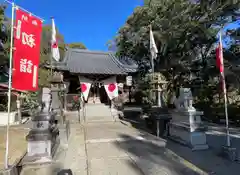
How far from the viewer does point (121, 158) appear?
14.4 ft

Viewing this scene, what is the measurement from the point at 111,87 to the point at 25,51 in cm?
985

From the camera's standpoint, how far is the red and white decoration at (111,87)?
1322cm

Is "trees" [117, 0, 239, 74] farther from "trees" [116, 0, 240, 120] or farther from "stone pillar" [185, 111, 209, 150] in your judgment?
"stone pillar" [185, 111, 209, 150]

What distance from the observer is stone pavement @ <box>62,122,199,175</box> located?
12.1 ft

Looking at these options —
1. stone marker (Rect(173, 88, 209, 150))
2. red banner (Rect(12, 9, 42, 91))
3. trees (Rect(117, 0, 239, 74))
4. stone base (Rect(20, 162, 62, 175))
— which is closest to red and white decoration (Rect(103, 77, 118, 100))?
trees (Rect(117, 0, 239, 74))

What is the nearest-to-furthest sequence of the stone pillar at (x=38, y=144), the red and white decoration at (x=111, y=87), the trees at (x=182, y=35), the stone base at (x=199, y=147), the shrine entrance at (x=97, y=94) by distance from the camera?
the stone pillar at (x=38, y=144), the stone base at (x=199, y=147), the trees at (x=182, y=35), the red and white decoration at (x=111, y=87), the shrine entrance at (x=97, y=94)

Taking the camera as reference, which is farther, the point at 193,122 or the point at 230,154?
the point at 193,122

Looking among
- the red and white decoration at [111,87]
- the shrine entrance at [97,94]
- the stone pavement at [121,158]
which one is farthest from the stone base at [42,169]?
the shrine entrance at [97,94]

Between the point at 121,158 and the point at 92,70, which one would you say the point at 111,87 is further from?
the point at 121,158

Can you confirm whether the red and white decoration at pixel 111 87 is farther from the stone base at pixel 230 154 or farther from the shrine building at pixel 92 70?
the stone base at pixel 230 154

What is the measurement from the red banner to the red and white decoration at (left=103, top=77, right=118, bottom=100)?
9.46 meters

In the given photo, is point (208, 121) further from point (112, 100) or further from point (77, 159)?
point (77, 159)

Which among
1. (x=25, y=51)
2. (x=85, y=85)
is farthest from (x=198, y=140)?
(x=85, y=85)

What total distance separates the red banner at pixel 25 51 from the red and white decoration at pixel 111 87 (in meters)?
9.46
